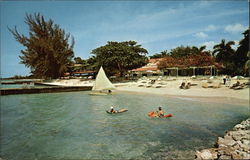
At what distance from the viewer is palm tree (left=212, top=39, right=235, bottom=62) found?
123 feet

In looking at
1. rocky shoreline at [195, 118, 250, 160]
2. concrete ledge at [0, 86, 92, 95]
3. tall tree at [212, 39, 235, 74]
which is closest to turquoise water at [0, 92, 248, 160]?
rocky shoreline at [195, 118, 250, 160]

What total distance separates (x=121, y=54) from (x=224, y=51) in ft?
Result: 78.3

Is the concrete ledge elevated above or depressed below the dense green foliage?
below

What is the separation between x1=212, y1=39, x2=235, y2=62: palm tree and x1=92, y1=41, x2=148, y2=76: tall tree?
16829 mm

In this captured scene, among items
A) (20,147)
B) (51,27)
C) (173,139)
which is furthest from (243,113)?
(51,27)

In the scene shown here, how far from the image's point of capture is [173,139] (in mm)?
8500

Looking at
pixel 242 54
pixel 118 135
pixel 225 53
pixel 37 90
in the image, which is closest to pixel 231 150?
pixel 118 135

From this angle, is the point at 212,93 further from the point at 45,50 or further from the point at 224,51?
the point at 45,50

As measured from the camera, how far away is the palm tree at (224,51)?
1476 inches

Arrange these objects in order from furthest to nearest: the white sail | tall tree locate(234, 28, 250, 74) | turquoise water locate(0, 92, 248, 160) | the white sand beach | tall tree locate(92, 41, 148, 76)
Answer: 1. tall tree locate(92, 41, 148, 76)
2. tall tree locate(234, 28, 250, 74)
3. the white sail
4. the white sand beach
5. turquoise water locate(0, 92, 248, 160)

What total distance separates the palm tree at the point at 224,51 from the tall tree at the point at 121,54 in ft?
55.2

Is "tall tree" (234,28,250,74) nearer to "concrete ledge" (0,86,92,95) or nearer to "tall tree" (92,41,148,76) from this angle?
"tall tree" (92,41,148,76)

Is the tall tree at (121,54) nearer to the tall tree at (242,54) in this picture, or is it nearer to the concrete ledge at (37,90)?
the concrete ledge at (37,90)

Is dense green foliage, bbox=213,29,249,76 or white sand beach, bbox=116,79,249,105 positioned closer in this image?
white sand beach, bbox=116,79,249,105
